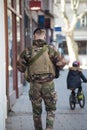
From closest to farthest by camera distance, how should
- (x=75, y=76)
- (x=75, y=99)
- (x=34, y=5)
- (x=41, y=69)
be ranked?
(x=41, y=69)
(x=75, y=76)
(x=75, y=99)
(x=34, y=5)

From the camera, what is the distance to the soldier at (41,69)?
28.4 feet

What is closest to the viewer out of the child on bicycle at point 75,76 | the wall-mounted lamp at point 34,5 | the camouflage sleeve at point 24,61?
the camouflage sleeve at point 24,61

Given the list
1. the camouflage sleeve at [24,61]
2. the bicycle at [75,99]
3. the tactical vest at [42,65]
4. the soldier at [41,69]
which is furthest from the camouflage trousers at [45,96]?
the bicycle at [75,99]

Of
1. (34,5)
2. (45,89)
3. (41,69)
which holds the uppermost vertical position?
(34,5)

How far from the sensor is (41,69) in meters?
8.65

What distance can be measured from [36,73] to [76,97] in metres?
5.59

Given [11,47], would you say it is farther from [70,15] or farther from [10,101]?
[70,15]

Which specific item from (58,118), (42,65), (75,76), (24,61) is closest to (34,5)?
(75,76)

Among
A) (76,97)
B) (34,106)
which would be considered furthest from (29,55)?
(76,97)

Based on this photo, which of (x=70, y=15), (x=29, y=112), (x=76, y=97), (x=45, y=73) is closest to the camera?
(x=45, y=73)

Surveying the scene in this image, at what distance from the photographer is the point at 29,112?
1319cm

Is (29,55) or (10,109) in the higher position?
(29,55)

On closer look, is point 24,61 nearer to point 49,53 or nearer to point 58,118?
point 49,53

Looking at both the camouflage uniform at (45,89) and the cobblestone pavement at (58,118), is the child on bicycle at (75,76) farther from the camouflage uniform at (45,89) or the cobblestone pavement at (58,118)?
the camouflage uniform at (45,89)
